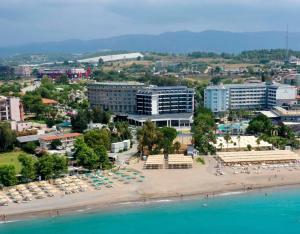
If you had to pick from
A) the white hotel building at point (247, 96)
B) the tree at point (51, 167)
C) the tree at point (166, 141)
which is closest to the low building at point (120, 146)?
the tree at point (166, 141)

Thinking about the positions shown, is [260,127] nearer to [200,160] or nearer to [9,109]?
[200,160]

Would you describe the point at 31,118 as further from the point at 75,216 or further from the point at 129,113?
the point at 75,216

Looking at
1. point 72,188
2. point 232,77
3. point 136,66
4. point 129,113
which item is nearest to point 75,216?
point 72,188

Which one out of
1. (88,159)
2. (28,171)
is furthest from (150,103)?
(28,171)

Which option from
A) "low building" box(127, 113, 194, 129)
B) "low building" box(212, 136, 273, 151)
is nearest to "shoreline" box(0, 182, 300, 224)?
"low building" box(212, 136, 273, 151)

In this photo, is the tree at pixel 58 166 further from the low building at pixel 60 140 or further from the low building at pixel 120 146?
the low building at pixel 60 140

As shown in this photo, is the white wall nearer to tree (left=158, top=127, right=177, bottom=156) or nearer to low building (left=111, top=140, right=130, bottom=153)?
low building (left=111, top=140, right=130, bottom=153)
